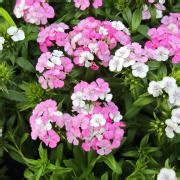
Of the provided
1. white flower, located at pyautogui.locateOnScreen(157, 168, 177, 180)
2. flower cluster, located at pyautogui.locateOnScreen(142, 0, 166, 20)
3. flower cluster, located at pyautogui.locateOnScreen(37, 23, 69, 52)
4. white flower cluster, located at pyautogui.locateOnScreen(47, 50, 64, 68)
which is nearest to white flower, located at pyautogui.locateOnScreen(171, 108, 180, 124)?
white flower, located at pyautogui.locateOnScreen(157, 168, 177, 180)

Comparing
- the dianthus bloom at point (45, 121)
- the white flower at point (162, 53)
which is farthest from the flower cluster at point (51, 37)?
the white flower at point (162, 53)

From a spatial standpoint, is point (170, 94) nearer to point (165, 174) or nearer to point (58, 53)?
point (165, 174)

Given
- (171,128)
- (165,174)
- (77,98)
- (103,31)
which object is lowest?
(165,174)

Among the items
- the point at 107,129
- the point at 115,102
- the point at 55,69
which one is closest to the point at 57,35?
the point at 55,69

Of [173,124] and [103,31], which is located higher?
[103,31]

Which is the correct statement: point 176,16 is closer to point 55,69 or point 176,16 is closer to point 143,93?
point 143,93

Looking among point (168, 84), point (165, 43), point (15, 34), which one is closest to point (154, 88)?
point (168, 84)
